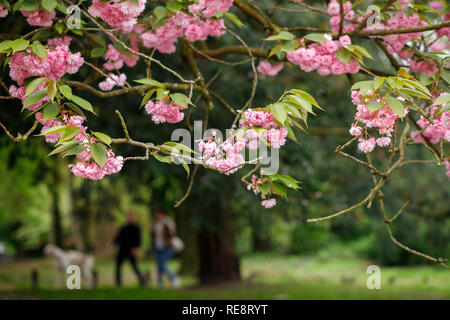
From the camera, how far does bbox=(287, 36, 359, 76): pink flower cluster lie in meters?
3.38

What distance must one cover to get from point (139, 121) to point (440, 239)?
10104mm

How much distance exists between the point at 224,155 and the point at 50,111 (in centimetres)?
102

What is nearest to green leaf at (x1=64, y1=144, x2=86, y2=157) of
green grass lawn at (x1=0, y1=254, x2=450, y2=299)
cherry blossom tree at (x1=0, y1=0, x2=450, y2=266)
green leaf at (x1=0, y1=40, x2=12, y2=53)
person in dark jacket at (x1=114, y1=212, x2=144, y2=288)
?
cherry blossom tree at (x1=0, y1=0, x2=450, y2=266)

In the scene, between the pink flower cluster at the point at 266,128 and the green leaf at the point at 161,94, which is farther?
the green leaf at the point at 161,94

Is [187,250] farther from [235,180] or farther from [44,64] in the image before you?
[44,64]

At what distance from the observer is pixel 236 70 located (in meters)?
7.27

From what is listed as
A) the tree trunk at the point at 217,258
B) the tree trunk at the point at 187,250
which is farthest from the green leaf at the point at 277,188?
the tree trunk at the point at 187,250

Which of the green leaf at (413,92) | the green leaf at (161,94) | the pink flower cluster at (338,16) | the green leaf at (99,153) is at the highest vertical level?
the pink flower cluster at (338,16)

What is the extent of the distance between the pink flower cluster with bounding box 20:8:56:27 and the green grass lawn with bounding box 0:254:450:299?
3.40 metres

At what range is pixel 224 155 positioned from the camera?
2889mm

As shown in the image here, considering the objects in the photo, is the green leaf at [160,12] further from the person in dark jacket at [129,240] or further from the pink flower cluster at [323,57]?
the person in dark jacket at [129,240]

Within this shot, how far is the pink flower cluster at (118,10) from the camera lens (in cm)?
304

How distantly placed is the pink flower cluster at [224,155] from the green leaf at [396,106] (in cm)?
83
